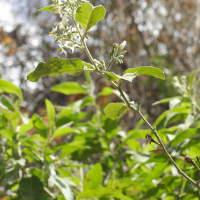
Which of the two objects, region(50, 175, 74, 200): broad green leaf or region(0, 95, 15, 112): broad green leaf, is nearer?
region(50, 175, 74, 200): broad green leaf

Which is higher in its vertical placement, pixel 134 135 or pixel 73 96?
pixel 134 135

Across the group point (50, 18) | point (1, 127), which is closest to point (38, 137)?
point (1, 127)

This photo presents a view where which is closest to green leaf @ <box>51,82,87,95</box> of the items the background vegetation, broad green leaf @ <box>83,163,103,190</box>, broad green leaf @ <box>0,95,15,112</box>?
the background vegetation

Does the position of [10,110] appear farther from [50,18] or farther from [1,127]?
[50,18]

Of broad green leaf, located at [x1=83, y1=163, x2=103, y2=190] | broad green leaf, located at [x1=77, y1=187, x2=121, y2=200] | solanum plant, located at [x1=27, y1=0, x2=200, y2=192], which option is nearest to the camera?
solanum plant, located at [x1=27, y1=0, x2=200, y2=192]

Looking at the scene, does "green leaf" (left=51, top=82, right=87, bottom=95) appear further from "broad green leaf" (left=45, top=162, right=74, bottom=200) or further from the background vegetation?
"broad green leaf" (left=45, top=162, right=74, bottom=200)

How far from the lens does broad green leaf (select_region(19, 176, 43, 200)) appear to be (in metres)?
0.70

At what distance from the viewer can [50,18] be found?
3180 millimetres

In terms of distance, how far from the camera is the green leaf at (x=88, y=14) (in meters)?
0.48

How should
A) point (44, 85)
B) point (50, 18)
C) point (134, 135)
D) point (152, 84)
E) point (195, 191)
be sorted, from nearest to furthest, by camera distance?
point (195, 191)
point (134, 135)
point (152, 84)
point (44, 85)
point (50, 18)

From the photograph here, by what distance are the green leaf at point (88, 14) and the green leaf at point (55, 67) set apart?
8 centimetres

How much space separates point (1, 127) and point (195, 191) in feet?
2.18

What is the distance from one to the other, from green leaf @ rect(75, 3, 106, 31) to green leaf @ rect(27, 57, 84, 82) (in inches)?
3.2

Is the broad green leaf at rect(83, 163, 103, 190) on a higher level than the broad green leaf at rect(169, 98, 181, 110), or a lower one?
lower
